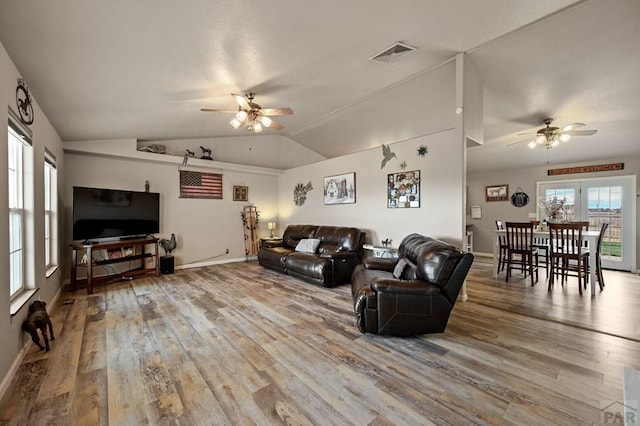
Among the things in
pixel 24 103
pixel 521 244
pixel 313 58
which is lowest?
pixel 521 244

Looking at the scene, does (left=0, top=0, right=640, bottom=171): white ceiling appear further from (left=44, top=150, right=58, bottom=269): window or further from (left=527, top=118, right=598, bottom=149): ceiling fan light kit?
(left=44, top=150, right=58, bottom=269): window

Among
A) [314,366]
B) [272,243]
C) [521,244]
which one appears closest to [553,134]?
[521,244]

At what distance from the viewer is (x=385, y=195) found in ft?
15.8

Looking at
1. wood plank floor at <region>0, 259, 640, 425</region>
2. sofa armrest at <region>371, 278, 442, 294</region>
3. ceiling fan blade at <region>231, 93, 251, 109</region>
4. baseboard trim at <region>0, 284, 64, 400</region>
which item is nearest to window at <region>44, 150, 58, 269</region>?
wood plank floor at <region>0, 259, 640, 425</region>

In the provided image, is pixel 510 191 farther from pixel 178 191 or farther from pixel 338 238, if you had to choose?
pixel 178 191

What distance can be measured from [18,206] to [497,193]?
9.28 meters

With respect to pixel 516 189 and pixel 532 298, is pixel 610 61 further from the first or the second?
pixel 516 189

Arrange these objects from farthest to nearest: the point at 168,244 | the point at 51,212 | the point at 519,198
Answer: the point at 519,198
the point at 168,244
the point at 51,212

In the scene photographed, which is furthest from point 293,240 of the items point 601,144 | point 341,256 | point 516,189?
point 601,144

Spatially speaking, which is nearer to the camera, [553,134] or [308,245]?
[553,134]

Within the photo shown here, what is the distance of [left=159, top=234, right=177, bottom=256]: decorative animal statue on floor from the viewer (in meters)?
5.43

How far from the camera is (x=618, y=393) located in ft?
5.85

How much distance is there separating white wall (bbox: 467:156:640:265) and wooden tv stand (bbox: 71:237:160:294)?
829 cm

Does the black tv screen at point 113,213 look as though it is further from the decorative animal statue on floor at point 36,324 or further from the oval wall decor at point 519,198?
the oval wall decor at point 519,198
